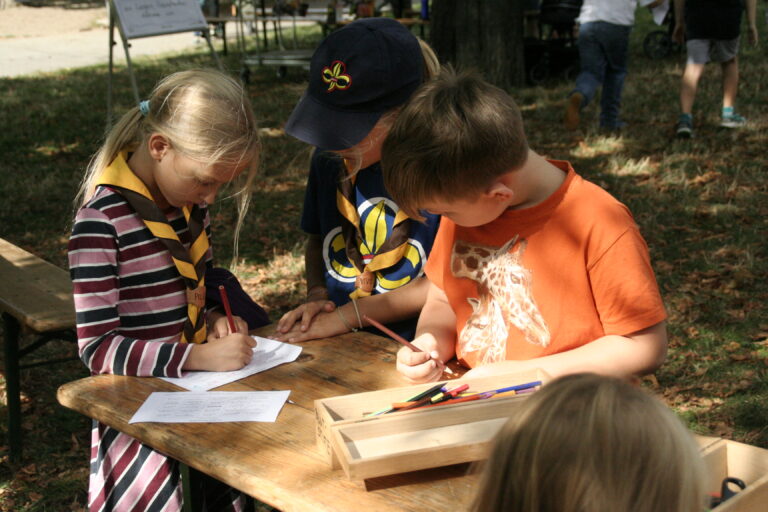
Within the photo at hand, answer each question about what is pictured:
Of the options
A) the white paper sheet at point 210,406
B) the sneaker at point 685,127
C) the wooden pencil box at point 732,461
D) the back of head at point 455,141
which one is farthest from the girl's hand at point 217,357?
the sneaker at point 685,127

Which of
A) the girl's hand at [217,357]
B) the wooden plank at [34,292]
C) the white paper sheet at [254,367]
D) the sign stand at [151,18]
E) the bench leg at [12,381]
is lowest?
the bench leg at [12,381]

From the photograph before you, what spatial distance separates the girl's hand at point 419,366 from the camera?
6.51ft

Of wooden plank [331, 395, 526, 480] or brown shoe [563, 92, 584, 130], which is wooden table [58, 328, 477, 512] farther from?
brown shoe [563, 92, 584, 130]

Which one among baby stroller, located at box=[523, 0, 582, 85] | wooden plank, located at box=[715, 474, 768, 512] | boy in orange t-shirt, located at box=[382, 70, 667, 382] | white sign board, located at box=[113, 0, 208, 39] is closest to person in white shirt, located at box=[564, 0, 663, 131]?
baby stroller, located at box=[523, 0, 582, 85]

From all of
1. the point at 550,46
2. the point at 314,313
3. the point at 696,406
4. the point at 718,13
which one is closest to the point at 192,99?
the point at 314,313

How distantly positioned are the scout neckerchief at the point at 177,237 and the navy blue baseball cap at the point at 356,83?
0.42 meters

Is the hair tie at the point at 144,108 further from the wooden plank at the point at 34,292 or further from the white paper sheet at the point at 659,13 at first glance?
the white paper sheet at the point at 659,13

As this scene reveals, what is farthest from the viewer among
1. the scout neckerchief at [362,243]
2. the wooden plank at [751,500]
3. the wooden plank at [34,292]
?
the wooden plank at [34,292]

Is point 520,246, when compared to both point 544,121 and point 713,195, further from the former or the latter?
point 544,121

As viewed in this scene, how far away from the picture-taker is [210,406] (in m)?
1.94

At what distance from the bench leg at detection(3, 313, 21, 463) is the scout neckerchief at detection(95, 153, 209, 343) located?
151 centimetres

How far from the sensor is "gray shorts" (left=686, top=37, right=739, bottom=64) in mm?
7160

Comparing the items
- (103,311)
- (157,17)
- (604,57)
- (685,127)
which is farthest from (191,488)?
(604,57)

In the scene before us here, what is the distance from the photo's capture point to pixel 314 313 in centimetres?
246
